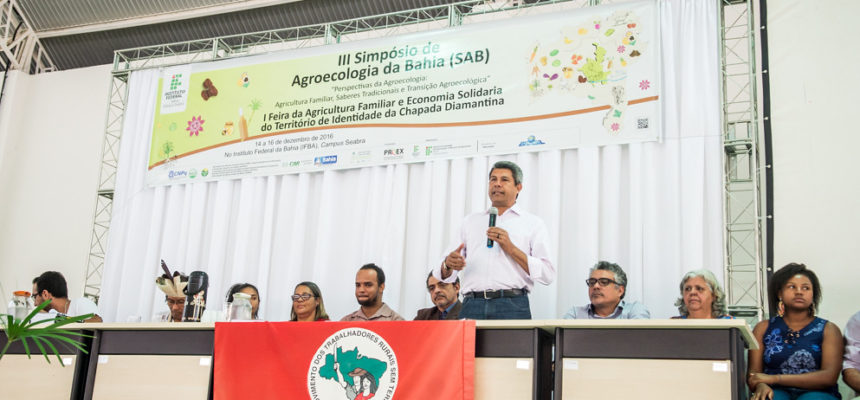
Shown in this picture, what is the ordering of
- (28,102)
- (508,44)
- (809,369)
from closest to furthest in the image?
(809,369)
(508,44)
(28,102)

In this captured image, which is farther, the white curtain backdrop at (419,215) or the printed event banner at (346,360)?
the white curtain backdrop at (419,215)

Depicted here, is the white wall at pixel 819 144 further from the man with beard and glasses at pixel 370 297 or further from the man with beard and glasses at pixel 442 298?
the man with beard and glasses at pixel 370 297

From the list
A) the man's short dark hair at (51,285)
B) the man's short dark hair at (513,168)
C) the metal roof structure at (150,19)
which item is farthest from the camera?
the metal roof structure at (150,19)

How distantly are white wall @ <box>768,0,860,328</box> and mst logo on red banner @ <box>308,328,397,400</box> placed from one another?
2.69m

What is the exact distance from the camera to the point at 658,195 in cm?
521

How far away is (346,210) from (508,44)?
1.60 meters

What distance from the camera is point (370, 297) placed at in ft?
16.1

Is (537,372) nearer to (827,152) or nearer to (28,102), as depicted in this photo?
(827,152)

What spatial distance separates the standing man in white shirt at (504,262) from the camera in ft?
14.2

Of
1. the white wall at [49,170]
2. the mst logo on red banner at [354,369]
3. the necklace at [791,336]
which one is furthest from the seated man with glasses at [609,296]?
the white wall at [49,170]

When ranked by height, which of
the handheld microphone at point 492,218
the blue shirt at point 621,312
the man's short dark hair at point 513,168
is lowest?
the blue shirt at point 621,312

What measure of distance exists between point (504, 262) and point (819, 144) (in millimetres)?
2082

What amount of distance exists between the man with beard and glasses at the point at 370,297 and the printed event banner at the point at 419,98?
115 cm

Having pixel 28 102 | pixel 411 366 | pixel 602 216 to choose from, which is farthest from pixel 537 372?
pixel 28 102
